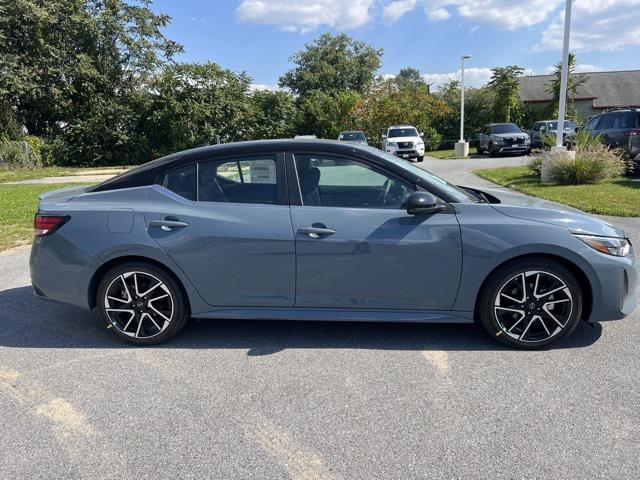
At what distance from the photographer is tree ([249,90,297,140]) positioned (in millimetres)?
33719

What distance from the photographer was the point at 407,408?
301 cm

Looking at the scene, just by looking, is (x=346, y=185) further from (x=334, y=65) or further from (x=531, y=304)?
(x=334, y=65)

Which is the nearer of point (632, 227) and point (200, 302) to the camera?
point (200, 302)

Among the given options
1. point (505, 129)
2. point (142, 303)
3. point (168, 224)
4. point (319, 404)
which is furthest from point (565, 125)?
point (319, 404)

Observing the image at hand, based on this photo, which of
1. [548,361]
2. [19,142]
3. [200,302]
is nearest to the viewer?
[548,361]

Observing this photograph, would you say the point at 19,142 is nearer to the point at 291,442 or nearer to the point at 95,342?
the point at 95,342

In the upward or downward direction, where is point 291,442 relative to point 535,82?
downward

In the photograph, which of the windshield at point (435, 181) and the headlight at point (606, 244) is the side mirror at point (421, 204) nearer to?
the windshield at point (435, 181)

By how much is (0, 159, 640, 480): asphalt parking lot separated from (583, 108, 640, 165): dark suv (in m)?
12.0

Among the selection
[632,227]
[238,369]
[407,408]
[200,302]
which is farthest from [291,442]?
[632,227]

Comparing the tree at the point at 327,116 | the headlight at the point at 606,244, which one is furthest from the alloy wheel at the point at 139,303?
the tree at the point at 327,116

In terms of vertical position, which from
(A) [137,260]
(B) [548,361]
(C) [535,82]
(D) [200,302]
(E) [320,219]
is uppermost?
(C) [535,82]

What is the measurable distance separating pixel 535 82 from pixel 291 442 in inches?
2206

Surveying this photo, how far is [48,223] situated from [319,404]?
2.62m
